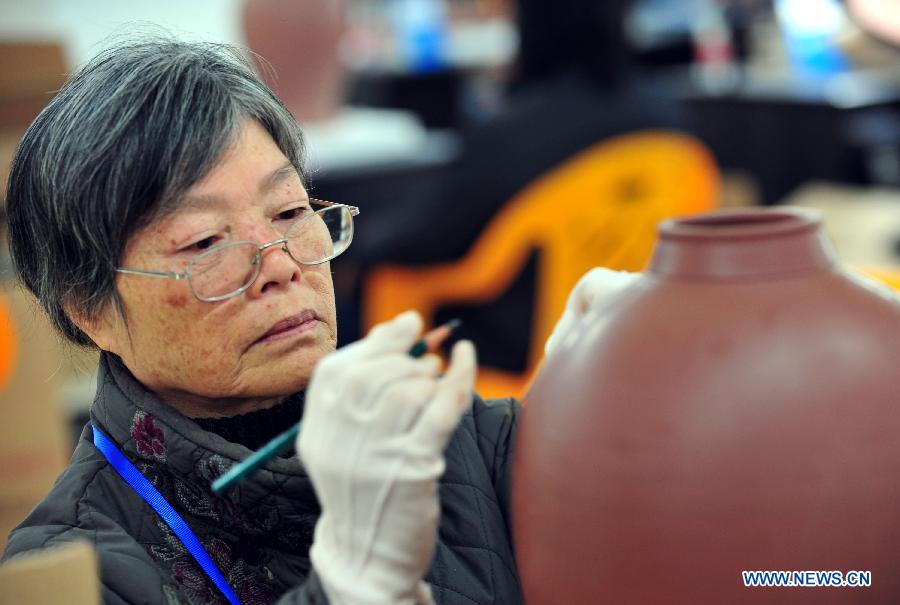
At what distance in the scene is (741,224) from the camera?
945mm

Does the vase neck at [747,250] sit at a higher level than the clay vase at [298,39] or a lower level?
higher

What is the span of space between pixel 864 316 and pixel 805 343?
0.07 m

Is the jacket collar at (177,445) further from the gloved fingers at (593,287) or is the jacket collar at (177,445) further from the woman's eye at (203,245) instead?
the gloved fingers at (593,287)

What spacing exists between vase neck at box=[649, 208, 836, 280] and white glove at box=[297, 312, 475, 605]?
19 cm

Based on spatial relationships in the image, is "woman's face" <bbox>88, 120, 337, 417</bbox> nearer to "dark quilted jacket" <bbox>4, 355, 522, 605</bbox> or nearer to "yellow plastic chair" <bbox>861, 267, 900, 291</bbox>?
"dark quilted jacket" <bbox>4, 355, 522, 605</bbox>

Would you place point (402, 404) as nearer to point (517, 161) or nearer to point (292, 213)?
point (292, 213)

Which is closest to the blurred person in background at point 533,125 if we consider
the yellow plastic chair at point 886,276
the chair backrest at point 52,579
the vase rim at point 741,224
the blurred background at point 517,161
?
the blurred background at point 517,161

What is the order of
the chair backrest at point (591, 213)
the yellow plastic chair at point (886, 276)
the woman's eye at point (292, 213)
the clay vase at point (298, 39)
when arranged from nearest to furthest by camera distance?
the woman's eye at point (292, 213)
the yellow plastic chair at point (886, 276)
the chair backrest at point (591, 213)
the clay vase at point (298, 39)

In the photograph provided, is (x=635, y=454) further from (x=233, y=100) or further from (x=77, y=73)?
(x=77, y=73)

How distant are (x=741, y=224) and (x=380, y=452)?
1.16ft

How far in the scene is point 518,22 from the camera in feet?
8.96

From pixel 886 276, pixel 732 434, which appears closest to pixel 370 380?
pixel 732 434

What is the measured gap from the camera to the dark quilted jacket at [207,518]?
1135 millimetres

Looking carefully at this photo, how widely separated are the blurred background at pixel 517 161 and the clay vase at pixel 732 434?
0.64m
